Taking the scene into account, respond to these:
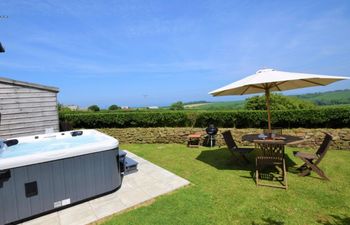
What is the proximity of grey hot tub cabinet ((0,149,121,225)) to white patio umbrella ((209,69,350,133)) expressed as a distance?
359 centimetres

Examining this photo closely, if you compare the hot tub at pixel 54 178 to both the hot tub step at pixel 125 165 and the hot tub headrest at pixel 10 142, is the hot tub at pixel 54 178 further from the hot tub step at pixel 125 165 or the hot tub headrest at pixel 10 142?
the hot tub headrest at pixel 10 142

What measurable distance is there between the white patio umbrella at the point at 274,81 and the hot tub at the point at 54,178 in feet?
Result: 11.6

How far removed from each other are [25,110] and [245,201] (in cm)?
769

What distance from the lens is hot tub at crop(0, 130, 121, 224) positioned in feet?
10.3

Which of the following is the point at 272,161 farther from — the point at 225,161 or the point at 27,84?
the point at 27,84

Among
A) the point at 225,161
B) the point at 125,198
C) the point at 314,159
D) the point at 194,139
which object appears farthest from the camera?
the point at 194,139

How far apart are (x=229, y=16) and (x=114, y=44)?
7385 millimetres

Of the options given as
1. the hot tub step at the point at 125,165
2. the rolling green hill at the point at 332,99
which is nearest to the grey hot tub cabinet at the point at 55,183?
the hot tub step at the point at 125,165

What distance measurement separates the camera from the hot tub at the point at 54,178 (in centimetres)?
314

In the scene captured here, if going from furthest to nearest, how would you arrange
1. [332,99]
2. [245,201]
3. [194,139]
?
[332,99] < [194,139] < [245,201]

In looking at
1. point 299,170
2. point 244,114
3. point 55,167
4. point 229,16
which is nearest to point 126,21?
point 229,16

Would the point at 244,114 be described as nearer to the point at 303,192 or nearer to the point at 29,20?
the point at 303,192

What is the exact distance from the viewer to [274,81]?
14.1 ft

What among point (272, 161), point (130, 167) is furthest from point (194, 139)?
point (272, 161)
